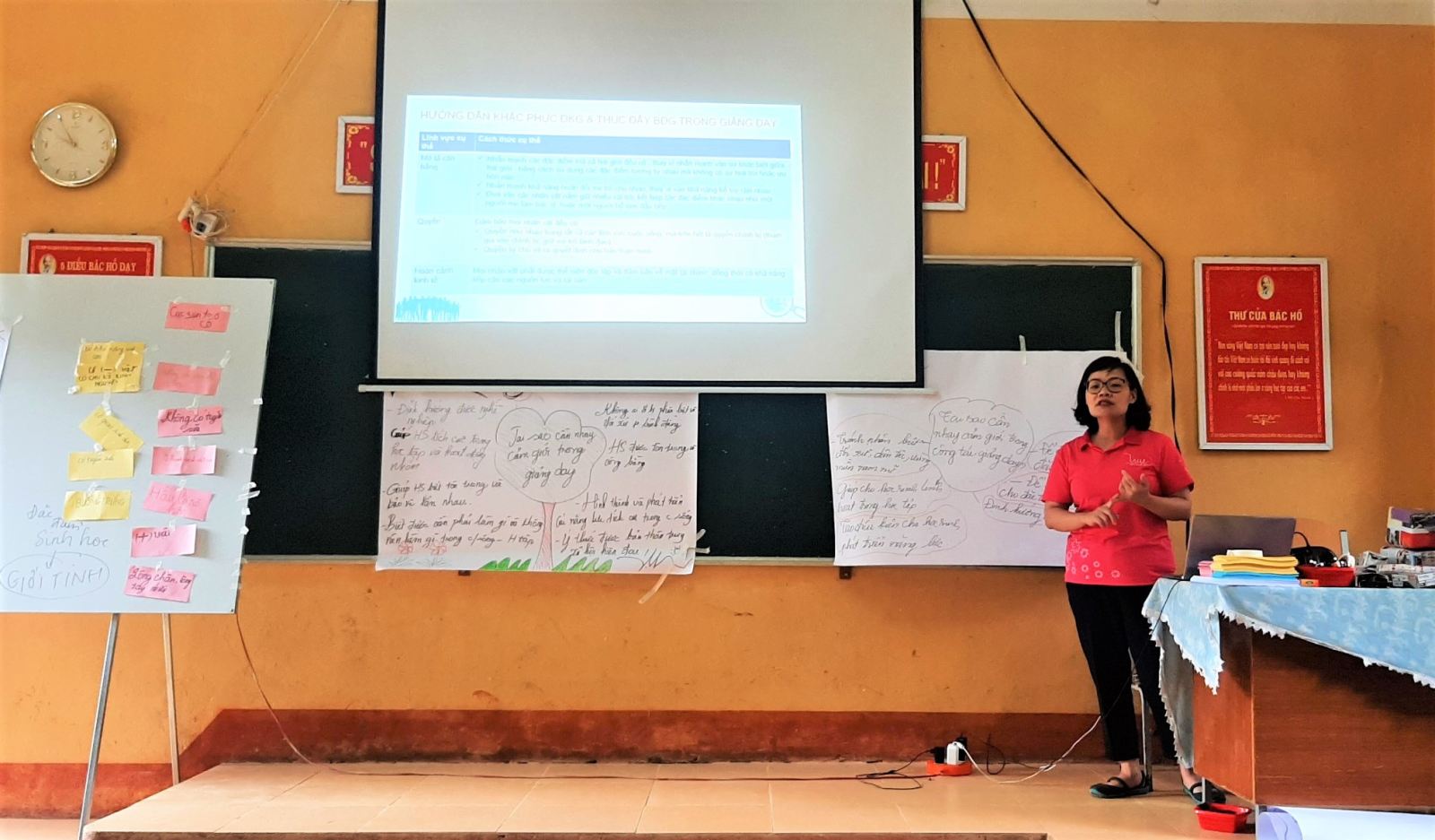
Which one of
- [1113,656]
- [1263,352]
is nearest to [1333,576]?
[1113,656]

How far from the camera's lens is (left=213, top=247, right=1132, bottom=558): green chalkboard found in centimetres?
323

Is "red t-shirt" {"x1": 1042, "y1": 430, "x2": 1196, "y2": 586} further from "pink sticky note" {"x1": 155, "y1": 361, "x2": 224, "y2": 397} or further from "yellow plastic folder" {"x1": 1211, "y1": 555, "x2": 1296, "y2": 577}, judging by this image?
"pink sticky note" {"x1": 155, "y1": 361, "x2": 224, "y2": 397}

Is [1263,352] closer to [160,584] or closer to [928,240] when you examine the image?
[928,240]

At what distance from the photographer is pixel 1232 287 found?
3.34 m

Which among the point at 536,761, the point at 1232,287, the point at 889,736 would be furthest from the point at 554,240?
the point at 1232,287

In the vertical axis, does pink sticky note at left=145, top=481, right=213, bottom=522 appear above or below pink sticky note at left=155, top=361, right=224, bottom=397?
below

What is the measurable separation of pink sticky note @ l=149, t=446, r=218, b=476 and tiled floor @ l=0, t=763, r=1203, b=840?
0.91m

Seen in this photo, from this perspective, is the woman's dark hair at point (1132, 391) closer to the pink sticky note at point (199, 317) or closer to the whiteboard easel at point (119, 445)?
the whiteboard easel at point (119, 445)

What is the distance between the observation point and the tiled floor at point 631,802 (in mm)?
2557

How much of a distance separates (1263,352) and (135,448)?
A: 3499 millimetres

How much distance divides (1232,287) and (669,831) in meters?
2.51

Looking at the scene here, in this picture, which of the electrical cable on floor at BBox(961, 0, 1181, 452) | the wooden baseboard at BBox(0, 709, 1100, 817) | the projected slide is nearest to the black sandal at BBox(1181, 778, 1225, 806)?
the wooden baseboard at BBox(0, 709, 1100, 817)

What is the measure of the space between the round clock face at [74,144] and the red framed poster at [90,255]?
20cm

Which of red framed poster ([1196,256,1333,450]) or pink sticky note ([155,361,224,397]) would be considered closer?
pink sticky note ([155,361,224,397])
